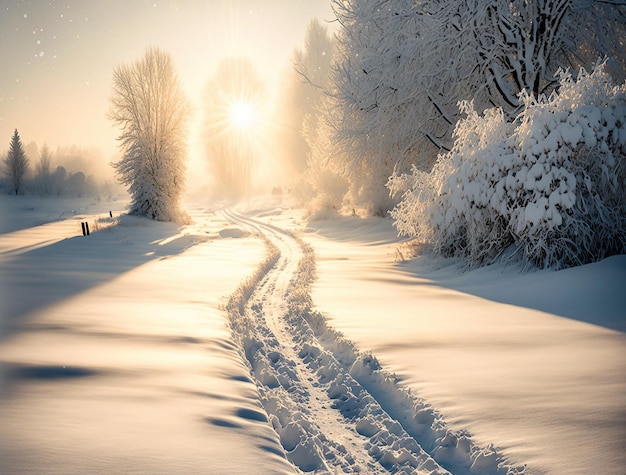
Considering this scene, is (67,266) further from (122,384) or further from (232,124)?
(232,124)

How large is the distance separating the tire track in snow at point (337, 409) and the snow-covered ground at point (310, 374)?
0.06 feet

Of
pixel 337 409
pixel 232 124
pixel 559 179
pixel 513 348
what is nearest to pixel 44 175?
pixel 232 124

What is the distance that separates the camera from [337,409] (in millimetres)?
4172

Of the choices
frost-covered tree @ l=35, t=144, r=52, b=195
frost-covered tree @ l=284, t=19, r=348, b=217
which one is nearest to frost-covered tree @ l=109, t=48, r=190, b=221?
frost-covered tree @ l=284, t=19, r=348, b=217

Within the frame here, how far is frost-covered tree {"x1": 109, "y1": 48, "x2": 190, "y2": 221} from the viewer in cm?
2639

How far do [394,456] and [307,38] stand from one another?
139 ft

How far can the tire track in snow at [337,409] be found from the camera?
3.20 metres

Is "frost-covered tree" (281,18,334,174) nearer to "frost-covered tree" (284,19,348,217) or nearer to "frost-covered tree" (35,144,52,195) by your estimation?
"frost-covered tree" (284,19,348,217)

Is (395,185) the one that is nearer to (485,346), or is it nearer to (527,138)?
(527,138)

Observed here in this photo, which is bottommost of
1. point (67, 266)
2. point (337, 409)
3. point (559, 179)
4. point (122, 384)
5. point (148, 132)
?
point (337, 409)

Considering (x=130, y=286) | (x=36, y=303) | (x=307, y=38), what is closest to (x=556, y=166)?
(x=130, y=286)

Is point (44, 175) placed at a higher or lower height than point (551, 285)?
higher

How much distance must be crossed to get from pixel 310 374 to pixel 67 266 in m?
7.71

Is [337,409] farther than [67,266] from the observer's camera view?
No
